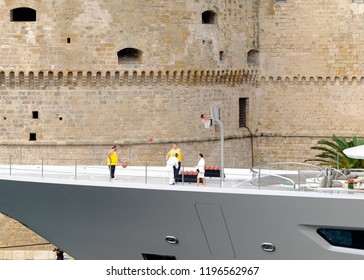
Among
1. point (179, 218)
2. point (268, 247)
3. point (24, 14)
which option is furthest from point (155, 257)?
point (24, 14)

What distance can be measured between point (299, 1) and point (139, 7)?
5550 mm

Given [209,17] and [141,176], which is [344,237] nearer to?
[141,176]

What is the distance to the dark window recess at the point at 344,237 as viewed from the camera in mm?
31078

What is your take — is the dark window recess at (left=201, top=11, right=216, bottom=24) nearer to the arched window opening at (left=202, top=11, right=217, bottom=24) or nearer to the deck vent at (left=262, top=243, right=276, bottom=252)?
the arched window opening at (left=202, top=11, right=217, bottom=24)

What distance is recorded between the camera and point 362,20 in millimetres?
45719

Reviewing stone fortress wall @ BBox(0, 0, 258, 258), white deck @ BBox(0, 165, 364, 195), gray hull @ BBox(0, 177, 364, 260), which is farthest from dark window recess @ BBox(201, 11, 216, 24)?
gray hull @ BBox(0, 177, 364, 260)

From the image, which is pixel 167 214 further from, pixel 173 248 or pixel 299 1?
pixel 299 1

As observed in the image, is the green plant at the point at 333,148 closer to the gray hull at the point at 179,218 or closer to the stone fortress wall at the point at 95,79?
the stone fortress wall at the point at 95,79

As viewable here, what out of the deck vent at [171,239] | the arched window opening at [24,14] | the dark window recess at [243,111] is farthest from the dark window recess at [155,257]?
the dark window recess at [243,111]

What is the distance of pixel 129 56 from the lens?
4269cm

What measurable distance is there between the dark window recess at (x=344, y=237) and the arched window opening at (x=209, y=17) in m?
13.7

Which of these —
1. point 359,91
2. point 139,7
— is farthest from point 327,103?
point 139,7

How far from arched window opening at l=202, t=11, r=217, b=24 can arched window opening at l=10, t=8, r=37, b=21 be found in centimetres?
438

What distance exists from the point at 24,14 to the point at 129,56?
282 cm
